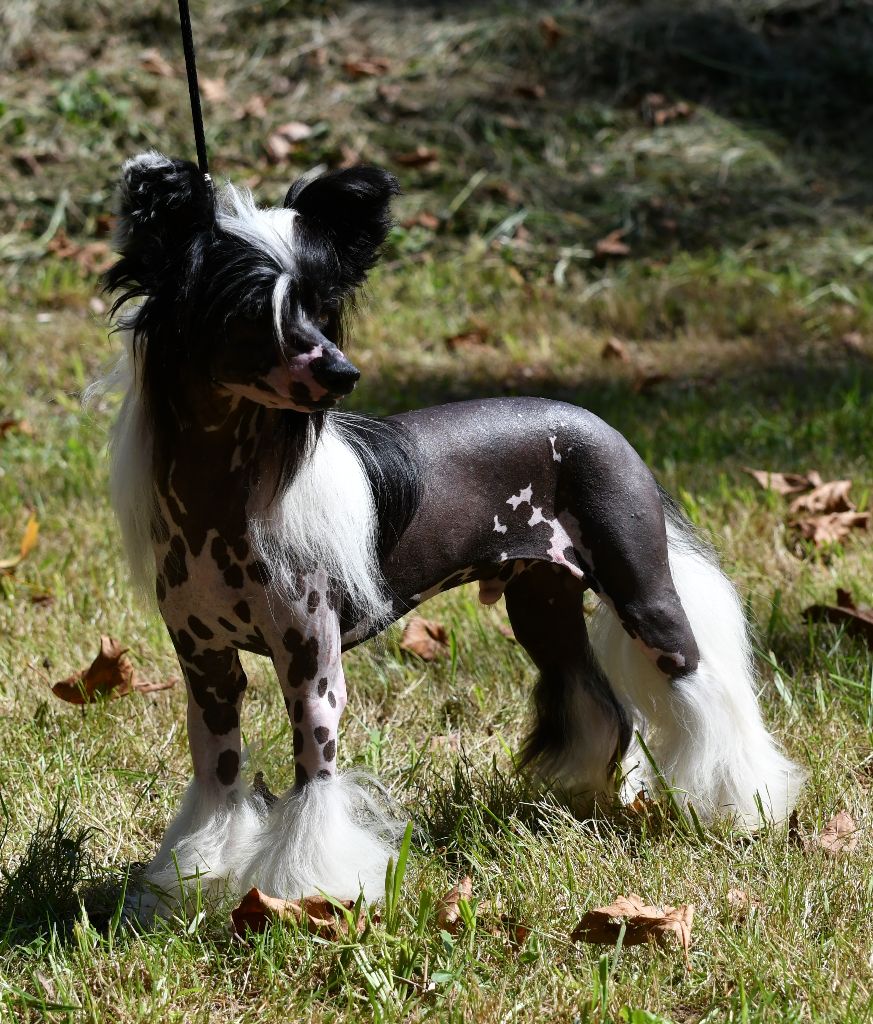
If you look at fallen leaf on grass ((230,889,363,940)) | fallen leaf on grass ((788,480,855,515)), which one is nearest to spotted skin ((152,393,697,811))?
fallen leaf on grass ((230,889,363,940))

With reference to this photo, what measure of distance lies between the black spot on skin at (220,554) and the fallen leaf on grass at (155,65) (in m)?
5.41

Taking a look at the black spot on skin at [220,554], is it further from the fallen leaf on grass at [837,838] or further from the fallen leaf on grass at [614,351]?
the fallen leaf on grass at [614,351]

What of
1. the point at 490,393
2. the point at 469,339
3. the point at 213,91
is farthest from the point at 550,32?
the point at 490,393

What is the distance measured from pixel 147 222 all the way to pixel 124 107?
507 cm

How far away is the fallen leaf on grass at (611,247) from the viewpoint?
609cm

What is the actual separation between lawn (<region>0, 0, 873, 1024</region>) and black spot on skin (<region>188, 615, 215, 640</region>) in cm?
53

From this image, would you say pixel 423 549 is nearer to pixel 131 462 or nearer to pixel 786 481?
pixel 131 462

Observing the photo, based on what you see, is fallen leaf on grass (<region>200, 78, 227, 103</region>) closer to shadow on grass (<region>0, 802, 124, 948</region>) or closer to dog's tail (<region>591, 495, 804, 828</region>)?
dog's tail (<region>591, 495, 804, 828</region>)

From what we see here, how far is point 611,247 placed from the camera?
609cm

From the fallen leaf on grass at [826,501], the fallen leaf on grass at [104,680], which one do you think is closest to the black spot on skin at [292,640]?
the fallen leaf on grass at [104,680]

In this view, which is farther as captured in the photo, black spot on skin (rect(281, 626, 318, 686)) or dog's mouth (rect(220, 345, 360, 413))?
black spot on skin (rect(281, 626, 318, 686))

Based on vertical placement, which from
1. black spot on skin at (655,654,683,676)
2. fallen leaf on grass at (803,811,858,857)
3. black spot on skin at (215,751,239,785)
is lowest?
fallen leaf on grass at (803,811,858,857)

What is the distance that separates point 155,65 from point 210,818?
5.50m

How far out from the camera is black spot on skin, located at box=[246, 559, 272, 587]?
6.94 feet
